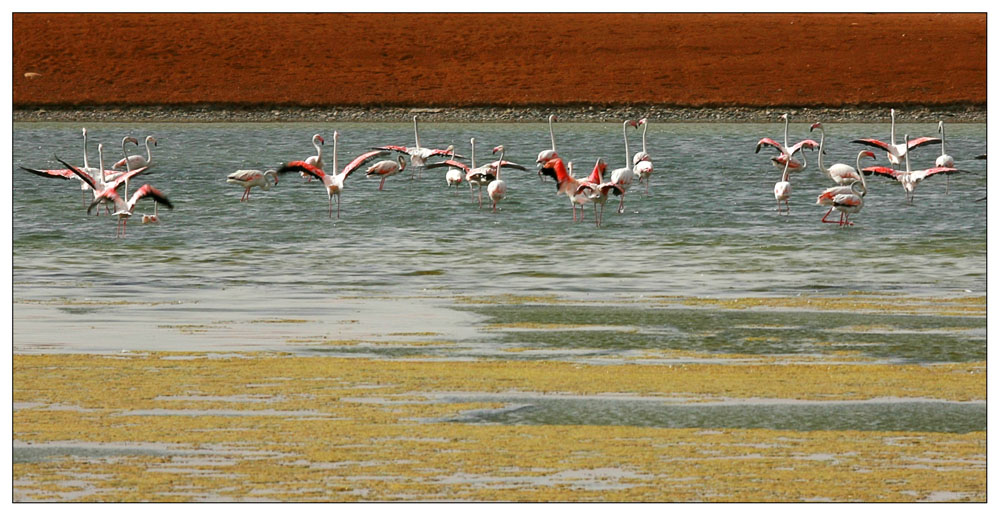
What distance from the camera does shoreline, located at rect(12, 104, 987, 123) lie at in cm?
5775

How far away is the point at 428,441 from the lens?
7.70 m

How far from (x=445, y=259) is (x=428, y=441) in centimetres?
894

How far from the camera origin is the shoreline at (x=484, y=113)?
189ft

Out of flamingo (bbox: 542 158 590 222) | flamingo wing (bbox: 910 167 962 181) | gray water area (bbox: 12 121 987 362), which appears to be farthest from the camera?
flamingo wing (bbox: 910 167 962 181)

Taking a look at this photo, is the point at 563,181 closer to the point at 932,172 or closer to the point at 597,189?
the point at 597,189

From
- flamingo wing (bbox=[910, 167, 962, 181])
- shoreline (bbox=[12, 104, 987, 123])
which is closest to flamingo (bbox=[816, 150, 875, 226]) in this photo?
flamingo wing (bbox=[910, 167, 962, 181])

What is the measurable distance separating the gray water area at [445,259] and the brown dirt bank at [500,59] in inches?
1258

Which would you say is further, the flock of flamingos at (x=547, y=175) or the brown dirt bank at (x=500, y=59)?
the brown dirt bank at (x=500, y=59)

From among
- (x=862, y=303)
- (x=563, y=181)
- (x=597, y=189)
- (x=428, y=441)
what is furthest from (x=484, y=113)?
(x=428, y=441)

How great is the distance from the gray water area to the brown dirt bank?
3195 centimetres

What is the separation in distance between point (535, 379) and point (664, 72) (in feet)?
189

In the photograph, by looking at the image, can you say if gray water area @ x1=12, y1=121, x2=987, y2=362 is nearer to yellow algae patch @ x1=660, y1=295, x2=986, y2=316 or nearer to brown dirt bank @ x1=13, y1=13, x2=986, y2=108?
yellow algae patch @ x1=660, y1=295, x2=986, y2=316

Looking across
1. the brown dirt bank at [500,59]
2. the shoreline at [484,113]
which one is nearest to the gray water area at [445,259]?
the shoreline at [484,113]

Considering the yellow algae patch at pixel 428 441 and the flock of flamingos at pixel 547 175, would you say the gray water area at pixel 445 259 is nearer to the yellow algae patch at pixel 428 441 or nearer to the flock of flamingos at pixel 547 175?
the flock of flamingos at pixel 547 175
